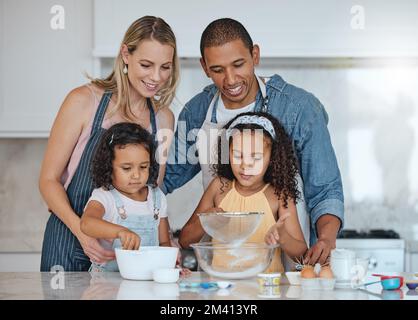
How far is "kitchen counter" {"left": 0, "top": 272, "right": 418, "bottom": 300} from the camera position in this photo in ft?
5.05

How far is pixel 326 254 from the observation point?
2205 millimetres

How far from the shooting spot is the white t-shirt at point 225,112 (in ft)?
8.29

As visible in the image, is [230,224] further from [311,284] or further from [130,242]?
[311,284]

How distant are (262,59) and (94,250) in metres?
1.39

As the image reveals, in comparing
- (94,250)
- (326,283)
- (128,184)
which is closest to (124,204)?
(128,184)

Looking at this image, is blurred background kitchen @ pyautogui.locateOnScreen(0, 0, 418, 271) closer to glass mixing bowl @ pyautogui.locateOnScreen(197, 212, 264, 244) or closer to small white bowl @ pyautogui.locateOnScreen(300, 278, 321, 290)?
glass mixing bowl @ pyautogui.locateOnScreen(197, 212, 264, 244)

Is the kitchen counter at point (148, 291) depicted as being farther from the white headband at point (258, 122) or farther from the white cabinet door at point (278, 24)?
the white cabinet door at point (278, 24)

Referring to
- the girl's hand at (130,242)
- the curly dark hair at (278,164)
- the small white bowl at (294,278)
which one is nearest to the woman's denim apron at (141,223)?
the curly dark hair at (278,164)

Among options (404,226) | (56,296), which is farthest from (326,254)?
(404,226)

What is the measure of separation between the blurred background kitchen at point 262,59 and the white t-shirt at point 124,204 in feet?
2.90

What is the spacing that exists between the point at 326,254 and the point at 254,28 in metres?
1.18

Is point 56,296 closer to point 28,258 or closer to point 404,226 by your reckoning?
point 28,258

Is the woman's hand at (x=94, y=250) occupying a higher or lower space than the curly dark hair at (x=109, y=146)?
lower

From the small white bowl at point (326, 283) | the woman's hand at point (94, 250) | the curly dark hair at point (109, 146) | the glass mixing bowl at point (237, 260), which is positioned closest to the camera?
the small white bowl at point (326, 283)
